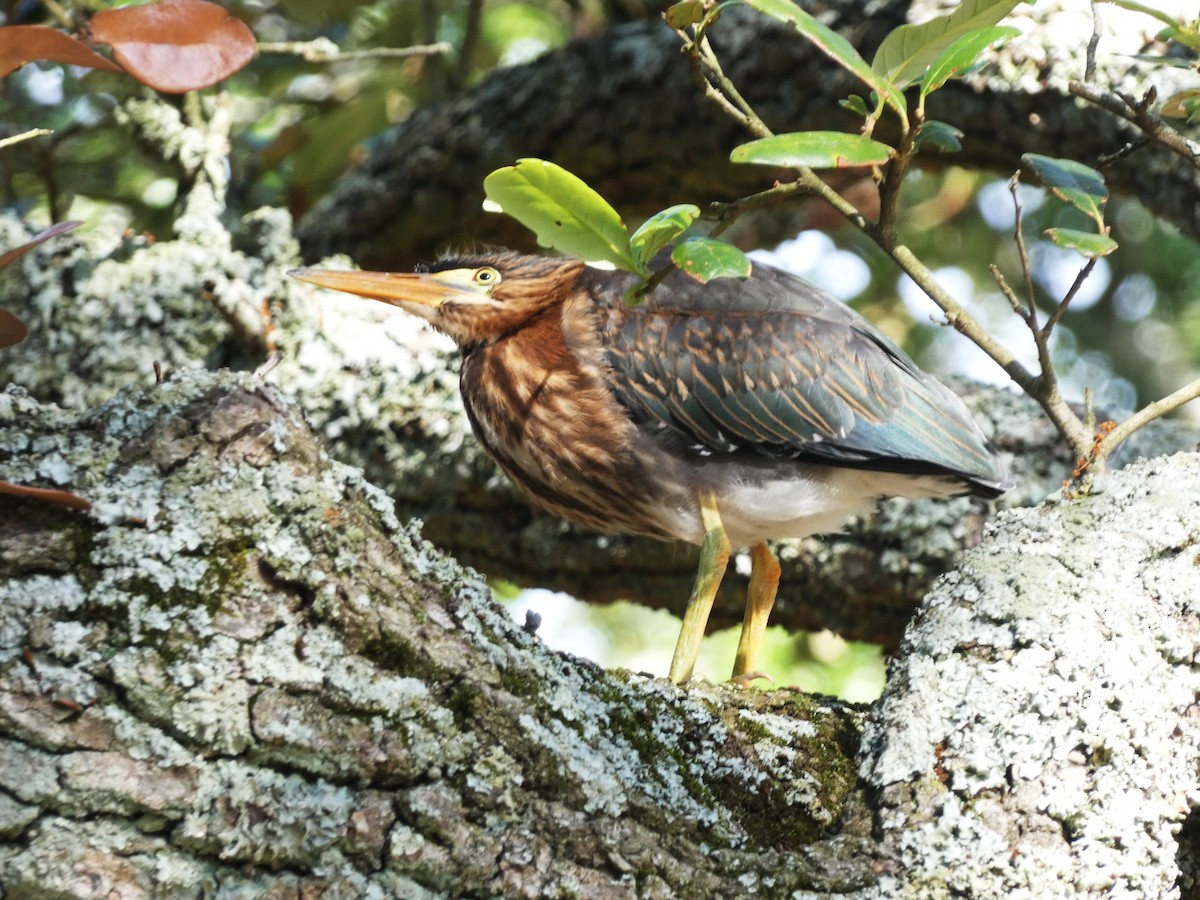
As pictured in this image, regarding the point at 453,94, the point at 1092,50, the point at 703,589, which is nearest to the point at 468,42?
the point at 453,94

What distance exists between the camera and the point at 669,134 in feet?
14.3

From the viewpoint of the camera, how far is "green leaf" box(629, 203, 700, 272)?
1.84 metres

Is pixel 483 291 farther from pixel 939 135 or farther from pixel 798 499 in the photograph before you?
pixel 939 135

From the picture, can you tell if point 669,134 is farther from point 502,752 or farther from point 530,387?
point 502,752

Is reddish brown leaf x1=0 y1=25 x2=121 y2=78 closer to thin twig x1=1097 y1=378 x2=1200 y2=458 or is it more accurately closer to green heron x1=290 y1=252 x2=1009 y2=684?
green heron x1=290 y1=252 x2=1009 y2=684

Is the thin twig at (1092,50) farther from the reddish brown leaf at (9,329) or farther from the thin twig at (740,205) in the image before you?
the reddish brown leaf at (9,329)

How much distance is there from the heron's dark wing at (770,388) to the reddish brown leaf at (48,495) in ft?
6.09

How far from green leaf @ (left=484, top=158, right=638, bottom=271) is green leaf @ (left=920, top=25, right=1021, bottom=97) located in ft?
1.72

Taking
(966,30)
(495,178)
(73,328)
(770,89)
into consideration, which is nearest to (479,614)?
(495,178)

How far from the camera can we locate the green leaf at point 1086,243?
6.92 feet

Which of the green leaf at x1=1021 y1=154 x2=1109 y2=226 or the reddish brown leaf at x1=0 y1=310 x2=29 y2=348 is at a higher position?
the green leaf at x1=1021 y1=154 x2=1109 y2=226

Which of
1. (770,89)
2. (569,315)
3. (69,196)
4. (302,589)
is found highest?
(770,89)

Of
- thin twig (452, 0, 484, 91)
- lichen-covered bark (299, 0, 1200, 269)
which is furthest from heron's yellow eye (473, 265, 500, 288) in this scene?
thin twig (452, 0, 484, 91)

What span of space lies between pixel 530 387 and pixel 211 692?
197 cm
